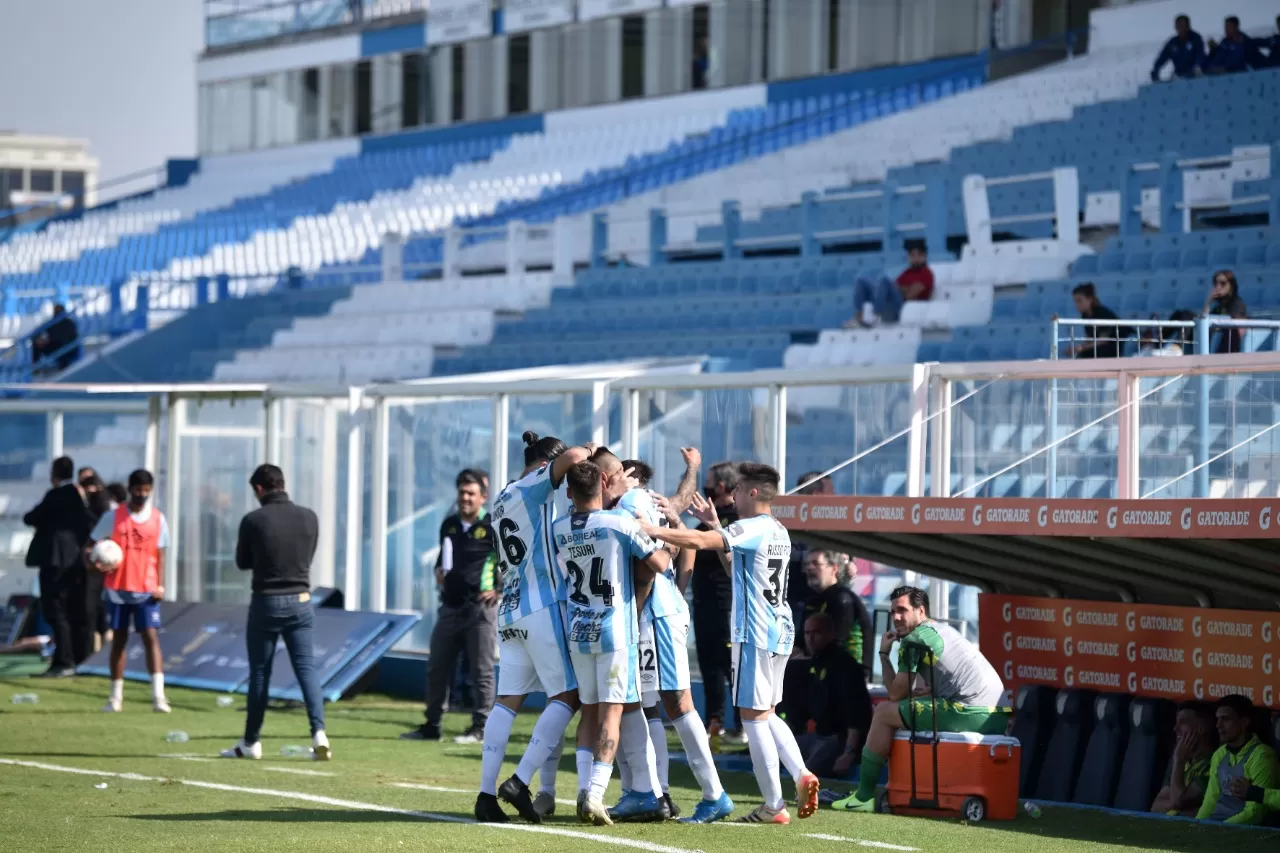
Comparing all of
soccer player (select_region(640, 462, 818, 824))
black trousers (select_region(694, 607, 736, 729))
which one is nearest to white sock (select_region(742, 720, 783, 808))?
soccer player (select_region(640, 462, 818, 824))

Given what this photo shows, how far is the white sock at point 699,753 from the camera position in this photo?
9430mm

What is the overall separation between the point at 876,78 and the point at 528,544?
2801cm

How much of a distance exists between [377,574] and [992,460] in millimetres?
6200

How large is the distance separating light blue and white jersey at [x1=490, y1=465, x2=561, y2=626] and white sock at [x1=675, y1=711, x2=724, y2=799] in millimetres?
849

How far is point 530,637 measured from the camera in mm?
9430

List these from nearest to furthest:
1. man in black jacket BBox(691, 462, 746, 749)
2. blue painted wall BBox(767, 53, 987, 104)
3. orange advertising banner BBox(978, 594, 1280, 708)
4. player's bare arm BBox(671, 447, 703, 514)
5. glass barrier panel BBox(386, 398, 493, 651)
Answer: player's bare arm BBox(671, 447, 703, 514), orange advertising banner BBox(978, 594, 1280, 708), man in black jacket BBox(691, 462, 746, 749), glass barrier panel BBox(386, 398, 493, 651), blue painted wall BBox(767, 53, 987, 104)

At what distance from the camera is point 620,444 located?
15555 mm

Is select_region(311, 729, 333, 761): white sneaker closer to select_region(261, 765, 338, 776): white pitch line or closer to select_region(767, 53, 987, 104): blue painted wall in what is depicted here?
select_region(261, 765, 338, 776): white pitch line

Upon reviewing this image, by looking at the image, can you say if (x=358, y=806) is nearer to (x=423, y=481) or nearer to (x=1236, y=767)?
(x=1236, y=767)

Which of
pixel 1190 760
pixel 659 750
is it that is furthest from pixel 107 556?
pixel 1190 760

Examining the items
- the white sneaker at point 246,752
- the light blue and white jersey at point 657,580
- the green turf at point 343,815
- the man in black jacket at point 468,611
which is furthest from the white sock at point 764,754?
the man in black jacket at point 468,611

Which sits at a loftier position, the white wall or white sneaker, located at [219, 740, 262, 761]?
the white wall

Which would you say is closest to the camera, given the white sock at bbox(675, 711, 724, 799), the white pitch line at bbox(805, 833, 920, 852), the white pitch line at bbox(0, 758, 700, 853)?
the white pitch line at bbox(0, 758, 700, 853)

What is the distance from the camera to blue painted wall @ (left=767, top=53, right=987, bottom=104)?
34500 mm
